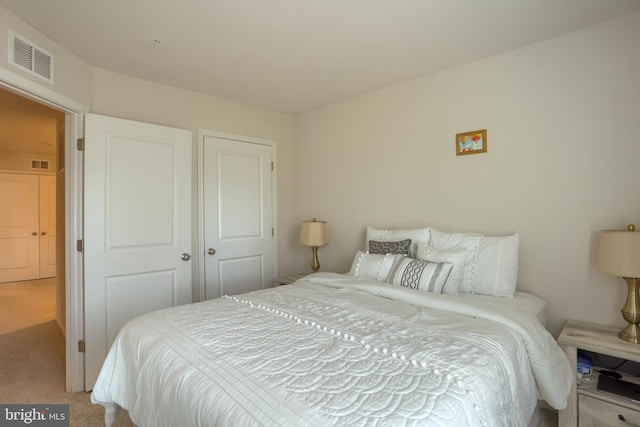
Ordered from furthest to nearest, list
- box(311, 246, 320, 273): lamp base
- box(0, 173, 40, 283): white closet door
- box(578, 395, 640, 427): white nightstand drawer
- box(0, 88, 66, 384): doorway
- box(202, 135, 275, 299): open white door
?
box(0, 173, 40, 283): white closet door < box(0, 88, 66, 384): doorway < box(311, 246, 320, 273): lamp base < box(202, 135, 275, 299): open white door < box(578, 395, 640, 427): white nightstand drawer

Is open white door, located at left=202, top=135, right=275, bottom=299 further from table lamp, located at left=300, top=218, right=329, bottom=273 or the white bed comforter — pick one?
the white bed comforter

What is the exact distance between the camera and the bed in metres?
0.97

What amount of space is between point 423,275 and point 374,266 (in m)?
0.41

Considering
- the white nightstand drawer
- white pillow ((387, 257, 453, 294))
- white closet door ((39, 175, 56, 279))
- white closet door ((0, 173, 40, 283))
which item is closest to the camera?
the white nightstand drawer

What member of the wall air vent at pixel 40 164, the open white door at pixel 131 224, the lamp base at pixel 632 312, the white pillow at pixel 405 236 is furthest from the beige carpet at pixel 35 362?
the lamp base at pixel 632 312

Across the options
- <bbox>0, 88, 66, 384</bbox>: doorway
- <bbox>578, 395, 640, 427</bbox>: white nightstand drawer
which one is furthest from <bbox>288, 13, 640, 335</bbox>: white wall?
<bbox>0, 88, 66, 384</bbox>: doorway

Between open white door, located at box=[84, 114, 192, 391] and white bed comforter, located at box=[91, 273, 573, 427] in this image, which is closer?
white bed comforter, located at box=[91, 273, 573, 427]

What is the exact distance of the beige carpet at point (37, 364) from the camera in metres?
2.12

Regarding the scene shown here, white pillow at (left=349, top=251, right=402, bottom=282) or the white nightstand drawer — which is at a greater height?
white pillow at (left=349, top=251, right=402, bottom=282)

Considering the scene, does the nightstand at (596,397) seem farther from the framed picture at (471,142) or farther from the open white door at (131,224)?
the open white door at (131,224)

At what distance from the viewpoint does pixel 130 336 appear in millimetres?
1621

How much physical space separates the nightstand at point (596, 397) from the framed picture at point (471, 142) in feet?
4.35

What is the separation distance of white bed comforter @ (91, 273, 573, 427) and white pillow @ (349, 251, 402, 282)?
312mm

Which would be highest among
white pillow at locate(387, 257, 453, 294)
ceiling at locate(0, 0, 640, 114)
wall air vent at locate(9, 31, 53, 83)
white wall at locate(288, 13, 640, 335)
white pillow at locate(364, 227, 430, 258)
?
ceiling at locate(0, 0, 640, 114)
